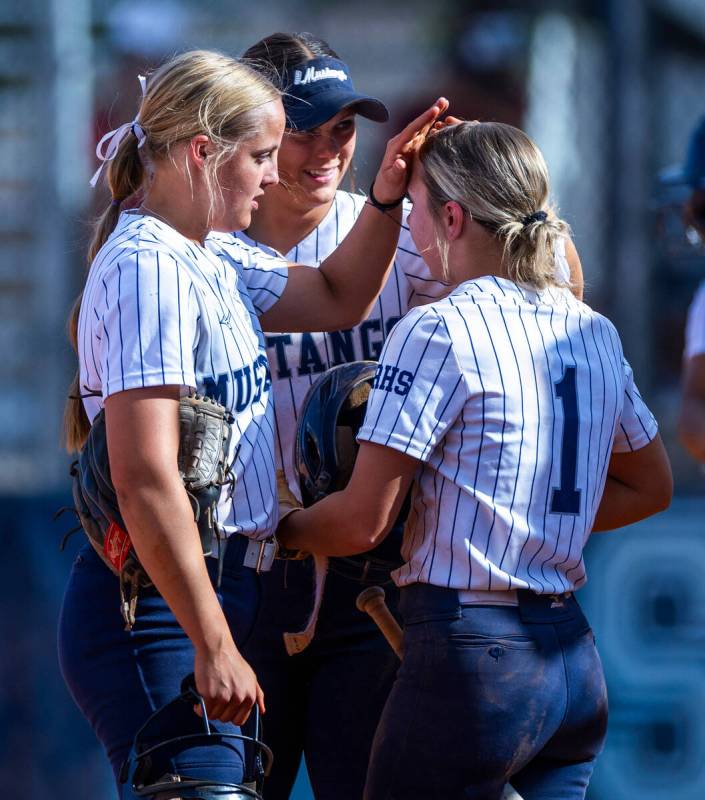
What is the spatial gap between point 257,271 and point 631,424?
2.68ft

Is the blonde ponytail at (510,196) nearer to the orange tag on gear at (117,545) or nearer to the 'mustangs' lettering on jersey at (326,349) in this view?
the 'mustangs' lettering on jersey at (326,349)

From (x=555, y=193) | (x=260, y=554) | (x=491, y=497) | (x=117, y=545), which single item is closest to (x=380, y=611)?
(x=260, y=554)

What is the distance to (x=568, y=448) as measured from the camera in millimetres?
2244

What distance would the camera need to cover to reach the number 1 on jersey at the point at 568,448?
224cm

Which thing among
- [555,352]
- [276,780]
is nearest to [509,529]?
[555,352]

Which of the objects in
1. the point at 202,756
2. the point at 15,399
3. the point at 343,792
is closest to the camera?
the point at 202,756

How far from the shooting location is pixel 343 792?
278cm

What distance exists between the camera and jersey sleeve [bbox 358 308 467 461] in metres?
2.18

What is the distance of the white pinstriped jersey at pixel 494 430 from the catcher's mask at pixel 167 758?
418mm

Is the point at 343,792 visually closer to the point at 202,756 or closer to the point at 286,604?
the point at 286,604

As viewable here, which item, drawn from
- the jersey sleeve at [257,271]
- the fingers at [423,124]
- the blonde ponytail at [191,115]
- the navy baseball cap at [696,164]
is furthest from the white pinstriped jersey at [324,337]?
the navy baseball cap at [696,164]

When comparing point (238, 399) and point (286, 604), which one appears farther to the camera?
point (286, 604)

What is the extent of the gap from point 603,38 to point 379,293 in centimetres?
329

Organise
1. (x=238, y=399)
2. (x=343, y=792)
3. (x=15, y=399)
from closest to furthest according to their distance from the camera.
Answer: (x=238, y=399)
(x=343, y=792)
(x=15, y=399)
